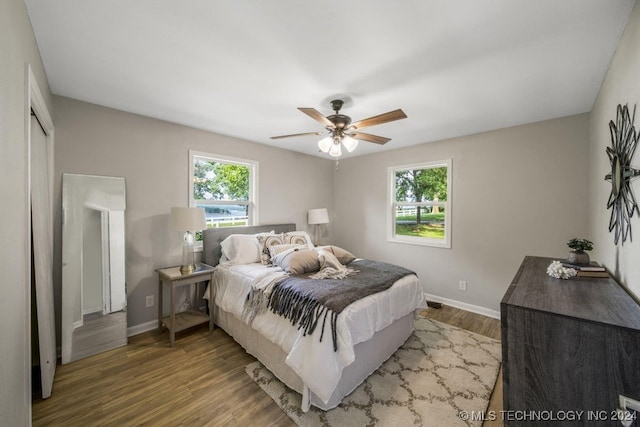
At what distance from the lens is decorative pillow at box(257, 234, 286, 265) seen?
120 inches

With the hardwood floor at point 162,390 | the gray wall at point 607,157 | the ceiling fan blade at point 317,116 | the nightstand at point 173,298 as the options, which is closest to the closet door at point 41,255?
the hardwood floor at point 162,390

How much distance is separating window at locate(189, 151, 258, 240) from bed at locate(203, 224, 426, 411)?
0.72m

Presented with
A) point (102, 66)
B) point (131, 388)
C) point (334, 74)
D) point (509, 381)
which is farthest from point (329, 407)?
point (102, 66)

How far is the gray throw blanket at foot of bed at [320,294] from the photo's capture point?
1781 millimetres

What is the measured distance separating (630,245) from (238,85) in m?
2.84

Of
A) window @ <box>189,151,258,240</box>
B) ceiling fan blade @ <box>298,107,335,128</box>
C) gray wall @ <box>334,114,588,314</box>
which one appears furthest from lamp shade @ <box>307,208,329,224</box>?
ceiling fan blade @ <box>298,107,335,128</box>

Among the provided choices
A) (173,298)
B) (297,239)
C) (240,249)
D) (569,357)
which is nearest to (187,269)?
(173,298)

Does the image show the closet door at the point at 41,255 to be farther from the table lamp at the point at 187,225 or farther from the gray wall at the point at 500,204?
the gray wall at the point at 500,204

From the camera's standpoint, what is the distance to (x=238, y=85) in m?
2.12

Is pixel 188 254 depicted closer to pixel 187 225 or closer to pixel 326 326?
pixel 187 225

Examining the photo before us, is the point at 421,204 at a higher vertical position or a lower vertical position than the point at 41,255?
higher

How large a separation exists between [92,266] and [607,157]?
15.2 feet

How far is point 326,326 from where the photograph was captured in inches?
67.5

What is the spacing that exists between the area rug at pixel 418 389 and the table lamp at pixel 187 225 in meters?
1.32
